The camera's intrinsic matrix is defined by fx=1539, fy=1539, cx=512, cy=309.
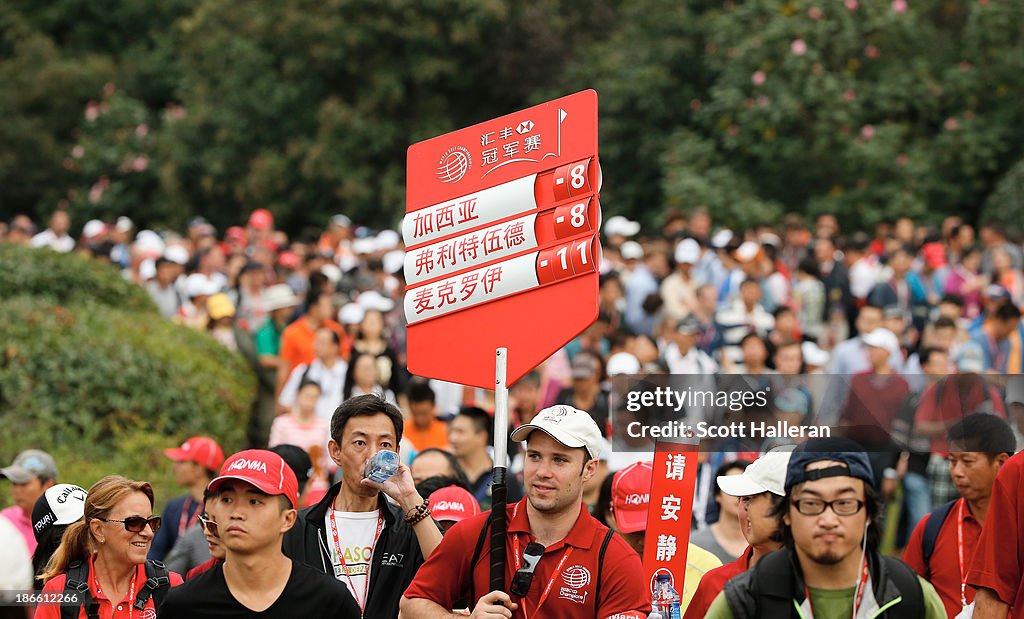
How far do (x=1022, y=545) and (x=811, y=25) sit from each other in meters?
18.0

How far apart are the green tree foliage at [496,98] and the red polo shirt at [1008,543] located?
17064 mm

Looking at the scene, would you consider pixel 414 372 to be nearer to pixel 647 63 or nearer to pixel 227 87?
pixel 647 63

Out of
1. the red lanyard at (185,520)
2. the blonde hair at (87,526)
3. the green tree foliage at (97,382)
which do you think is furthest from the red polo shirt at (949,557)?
the green tree foliage at (97,382)

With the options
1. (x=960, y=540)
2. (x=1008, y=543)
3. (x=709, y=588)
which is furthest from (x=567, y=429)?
(x=960, y=540)

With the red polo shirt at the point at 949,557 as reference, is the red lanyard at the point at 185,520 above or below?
above

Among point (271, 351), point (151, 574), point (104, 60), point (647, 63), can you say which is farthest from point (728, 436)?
point (104, 60)

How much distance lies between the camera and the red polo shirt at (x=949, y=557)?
6141mm

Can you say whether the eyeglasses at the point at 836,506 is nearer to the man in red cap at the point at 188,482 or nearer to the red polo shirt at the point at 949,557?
the red polo shirt at the point at 949,557

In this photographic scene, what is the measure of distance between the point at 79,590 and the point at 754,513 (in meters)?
2.48

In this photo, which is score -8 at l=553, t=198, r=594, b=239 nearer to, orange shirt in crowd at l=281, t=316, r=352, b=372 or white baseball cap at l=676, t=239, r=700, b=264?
orange shirt in crowd at l=281, t=316, r=352, b=372

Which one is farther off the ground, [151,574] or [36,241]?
[36,241]

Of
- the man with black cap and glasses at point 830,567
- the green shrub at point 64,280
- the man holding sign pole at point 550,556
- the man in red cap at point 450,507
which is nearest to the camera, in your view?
the man with black cap and glasses at point 830,567

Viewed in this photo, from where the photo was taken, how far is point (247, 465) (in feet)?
16.7

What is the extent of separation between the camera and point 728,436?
6.27 m
